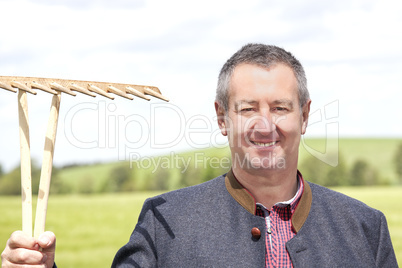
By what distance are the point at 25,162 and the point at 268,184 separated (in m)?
1.88

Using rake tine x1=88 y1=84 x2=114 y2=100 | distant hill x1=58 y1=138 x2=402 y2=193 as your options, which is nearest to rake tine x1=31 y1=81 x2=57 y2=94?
rake tine x1=88 y1=84 x2=114 y2=100

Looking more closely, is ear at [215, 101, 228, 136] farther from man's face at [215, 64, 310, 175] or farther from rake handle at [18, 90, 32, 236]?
rake handle at [18, 90, 32, 236]

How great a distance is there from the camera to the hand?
3.46 meters

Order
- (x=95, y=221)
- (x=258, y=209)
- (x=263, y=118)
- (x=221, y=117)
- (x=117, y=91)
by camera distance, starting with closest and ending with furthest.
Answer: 1. (x=117, y=91)
2. (x=263, y=118)
3. (x=258, y=209)
4. (x=221, y=117)
5. (x=95, y=221)

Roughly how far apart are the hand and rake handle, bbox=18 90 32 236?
0.08 metres

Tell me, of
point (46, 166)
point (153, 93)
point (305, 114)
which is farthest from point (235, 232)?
point (46, 166)

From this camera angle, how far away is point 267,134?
386 centimetres

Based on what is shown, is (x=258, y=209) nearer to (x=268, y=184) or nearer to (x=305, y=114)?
(x=268, y=184)

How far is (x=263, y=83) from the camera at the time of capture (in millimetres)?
3904

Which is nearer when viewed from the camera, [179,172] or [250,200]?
[250,200]

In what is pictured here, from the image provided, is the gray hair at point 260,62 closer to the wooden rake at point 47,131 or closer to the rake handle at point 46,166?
the wooden rake at point 47,131

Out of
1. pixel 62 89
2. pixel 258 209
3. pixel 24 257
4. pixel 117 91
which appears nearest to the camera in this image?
pixel 24 257

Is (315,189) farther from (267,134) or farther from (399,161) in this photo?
(399,161)

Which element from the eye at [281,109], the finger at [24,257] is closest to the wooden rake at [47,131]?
the finger at [24,257]
